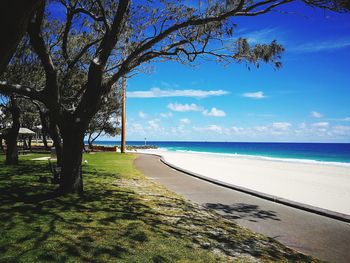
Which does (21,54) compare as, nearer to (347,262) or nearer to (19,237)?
(19,237)

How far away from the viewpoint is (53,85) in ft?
30.3

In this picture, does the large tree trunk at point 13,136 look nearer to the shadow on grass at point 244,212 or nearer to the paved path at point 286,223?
the paved path at point 286,223

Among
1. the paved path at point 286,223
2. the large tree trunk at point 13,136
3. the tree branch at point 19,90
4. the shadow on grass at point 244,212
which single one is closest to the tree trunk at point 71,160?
the tree branch at point 19,90

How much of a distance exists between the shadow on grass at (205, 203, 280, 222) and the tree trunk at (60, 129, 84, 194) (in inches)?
172

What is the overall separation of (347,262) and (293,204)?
171 inches

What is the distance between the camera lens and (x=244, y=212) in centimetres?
864

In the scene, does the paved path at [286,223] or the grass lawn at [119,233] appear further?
the paved path at [286,223]

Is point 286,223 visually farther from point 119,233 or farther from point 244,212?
point 119,233

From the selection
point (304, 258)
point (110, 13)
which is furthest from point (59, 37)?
point (304, 258)

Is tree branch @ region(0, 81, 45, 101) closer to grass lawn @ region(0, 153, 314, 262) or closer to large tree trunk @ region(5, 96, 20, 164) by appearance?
grass lawn @ region(0, 153, 314, 262)

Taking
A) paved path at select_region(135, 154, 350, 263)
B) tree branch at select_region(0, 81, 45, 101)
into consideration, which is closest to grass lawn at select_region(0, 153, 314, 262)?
paved path at select_region(135, 154, 350, 263)

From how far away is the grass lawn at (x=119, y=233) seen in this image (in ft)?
16.6

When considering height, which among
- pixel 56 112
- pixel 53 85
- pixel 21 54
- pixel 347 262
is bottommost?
pixel 347 262

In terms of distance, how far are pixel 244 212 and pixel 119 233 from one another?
401 centimetres
